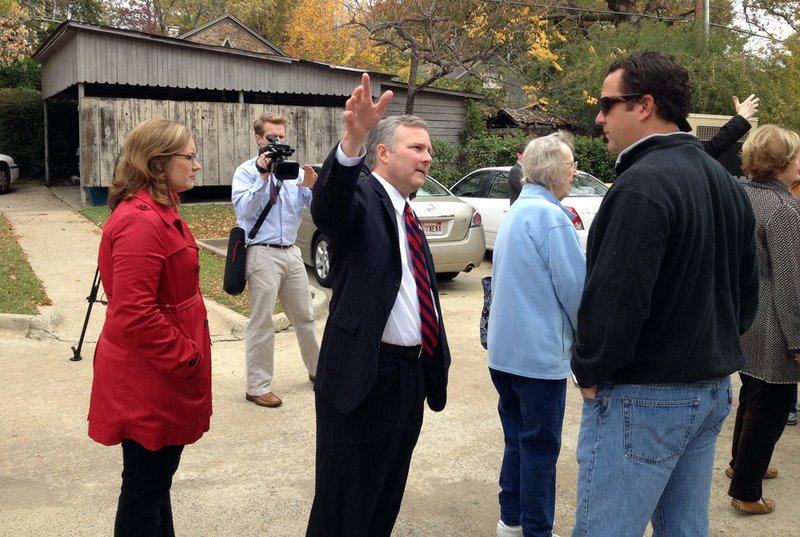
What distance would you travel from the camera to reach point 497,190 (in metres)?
12.1

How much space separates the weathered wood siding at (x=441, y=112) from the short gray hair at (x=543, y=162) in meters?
17.4

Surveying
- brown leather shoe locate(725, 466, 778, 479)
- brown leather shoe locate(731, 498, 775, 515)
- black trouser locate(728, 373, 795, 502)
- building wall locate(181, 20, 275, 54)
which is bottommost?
brown leather shoe locate(725, 466, 778, 479)

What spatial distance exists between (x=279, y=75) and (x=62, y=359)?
13577 millimetres

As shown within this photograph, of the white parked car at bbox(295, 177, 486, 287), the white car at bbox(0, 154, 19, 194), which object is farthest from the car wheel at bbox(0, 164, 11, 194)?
the white parked car at bbox(295, 177, 486, 287)

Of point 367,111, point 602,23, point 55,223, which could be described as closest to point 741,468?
point 367,111

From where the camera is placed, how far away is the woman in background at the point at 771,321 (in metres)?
3.94

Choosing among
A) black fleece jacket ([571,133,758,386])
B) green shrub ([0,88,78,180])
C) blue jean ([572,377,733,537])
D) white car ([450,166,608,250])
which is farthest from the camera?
green shrub ([0,88,78,180])

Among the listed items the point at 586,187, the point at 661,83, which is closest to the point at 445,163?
the point at 586,187

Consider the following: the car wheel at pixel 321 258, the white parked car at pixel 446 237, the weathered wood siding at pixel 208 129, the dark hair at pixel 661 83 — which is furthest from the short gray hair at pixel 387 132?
the weathered wood siding at pixel 208 129

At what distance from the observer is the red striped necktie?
112 inches

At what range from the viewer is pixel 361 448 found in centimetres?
274

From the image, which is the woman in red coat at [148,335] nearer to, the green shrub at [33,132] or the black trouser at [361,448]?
the black trouser at [361,448]

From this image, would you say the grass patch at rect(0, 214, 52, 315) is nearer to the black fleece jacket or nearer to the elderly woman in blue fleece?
the elderly woman in blue fleece

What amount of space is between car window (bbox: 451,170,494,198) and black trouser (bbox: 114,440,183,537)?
984 centimetres
